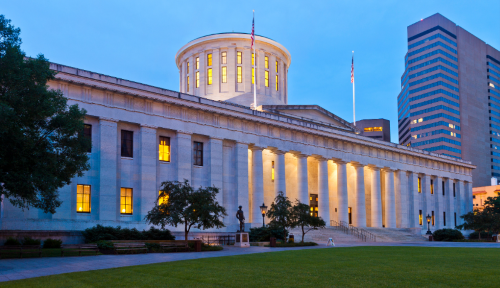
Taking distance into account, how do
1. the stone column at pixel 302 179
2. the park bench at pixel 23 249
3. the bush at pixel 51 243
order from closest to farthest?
the park bench at pixel 23 249
the bush at pixel 51 243
the stone column at pixel 302 179

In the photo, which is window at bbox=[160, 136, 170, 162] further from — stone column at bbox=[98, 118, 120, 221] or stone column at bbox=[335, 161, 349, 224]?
stone column at bbox=[335, 161, 349, 224]

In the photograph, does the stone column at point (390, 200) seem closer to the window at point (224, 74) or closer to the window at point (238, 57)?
the window at point (238, 57)

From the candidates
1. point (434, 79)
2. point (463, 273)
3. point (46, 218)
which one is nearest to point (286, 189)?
point (46, 218)

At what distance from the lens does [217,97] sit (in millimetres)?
66812

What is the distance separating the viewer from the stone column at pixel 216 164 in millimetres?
46188

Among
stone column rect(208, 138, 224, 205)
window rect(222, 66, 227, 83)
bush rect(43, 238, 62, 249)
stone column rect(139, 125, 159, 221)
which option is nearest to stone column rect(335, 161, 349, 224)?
stone column rect(208, 138, 224, 205)

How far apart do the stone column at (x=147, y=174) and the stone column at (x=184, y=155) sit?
7.89 ft

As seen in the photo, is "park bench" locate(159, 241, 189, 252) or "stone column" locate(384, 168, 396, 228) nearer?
"park bench" locate(159, 241, 189, 252)

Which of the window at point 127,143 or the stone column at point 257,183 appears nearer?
the window at point 127,143

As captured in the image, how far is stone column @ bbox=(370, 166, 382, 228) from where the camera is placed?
2527 inches

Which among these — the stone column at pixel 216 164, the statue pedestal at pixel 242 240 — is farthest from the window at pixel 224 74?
the statue pedestal at pixel 242 240

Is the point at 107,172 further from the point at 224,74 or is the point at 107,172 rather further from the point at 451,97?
the point at 451,97

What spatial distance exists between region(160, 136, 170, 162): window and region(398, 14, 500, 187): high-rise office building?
137866mm

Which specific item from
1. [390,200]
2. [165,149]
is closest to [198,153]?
[165,149]
